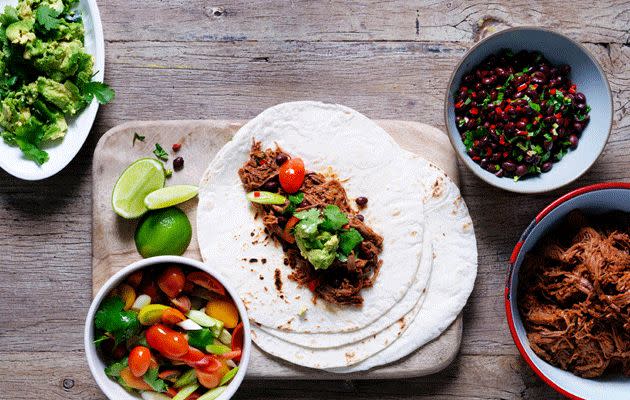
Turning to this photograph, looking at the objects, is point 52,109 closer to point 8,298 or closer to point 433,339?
point 8,298

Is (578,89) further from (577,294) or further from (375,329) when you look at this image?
(375,329)

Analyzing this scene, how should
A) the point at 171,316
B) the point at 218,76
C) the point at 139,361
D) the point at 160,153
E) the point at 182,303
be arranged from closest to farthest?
the point at 139,361
the point at 171,316
the point at 182,303
the point at 160,153
the point at 218,76

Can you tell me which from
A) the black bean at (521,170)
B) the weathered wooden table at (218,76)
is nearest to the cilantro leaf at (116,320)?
the weathered wooden table at (218,76)

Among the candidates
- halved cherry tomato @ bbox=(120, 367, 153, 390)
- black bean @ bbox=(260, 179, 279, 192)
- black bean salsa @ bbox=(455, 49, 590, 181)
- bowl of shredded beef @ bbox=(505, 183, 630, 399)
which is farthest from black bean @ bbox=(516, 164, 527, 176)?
halved cherry tomato @ bbox=(120, 367, 153, 390)

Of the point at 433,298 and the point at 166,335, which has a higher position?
the point at 166,335

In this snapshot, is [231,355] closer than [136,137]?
Yes

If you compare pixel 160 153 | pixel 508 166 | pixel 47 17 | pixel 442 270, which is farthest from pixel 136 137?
pixel 508 166

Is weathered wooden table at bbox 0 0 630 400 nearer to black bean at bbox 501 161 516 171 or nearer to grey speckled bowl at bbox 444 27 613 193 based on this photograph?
grey speckled bowl at bbox 444 27 613 193
